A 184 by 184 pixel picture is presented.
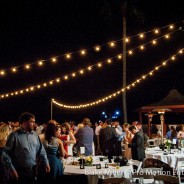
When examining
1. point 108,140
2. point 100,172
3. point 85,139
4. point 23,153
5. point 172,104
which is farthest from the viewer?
point 172,104

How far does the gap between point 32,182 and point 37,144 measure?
0.56m

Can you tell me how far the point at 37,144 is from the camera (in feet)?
16.9

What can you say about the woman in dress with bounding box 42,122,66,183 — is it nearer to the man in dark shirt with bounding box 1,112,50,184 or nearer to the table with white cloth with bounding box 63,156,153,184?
the table with white cloth with bounding box 63,156,153,184

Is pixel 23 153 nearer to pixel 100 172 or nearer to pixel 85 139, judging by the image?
pixel 100 172

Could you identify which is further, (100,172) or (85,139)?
(85,139)

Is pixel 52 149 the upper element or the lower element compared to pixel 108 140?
lower

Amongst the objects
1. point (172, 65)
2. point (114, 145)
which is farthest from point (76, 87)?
point (114, 145)

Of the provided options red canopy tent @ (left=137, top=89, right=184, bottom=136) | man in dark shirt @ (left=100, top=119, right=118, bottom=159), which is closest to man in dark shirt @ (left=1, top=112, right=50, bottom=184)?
man in dark shirt @ (left=100, top=119, right=118, bottom=159)

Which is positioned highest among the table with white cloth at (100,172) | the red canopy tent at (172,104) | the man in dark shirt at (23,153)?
the red canopy tent at (172,104)

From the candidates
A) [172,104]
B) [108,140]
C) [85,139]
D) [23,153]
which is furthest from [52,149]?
[172,104]

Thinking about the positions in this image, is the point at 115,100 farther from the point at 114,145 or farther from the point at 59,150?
the point at 59,150

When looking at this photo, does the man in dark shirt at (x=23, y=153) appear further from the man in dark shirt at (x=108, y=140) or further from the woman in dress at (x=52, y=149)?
the man in dark shirt at (x=108, y=140)

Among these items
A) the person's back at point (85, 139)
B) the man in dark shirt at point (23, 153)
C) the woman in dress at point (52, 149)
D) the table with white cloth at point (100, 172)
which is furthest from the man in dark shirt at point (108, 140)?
the man in dark shirt at point (23, 153)

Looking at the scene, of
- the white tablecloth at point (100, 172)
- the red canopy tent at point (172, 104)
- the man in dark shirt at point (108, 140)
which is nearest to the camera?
the white tablecloth at point (100, 172)
